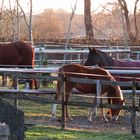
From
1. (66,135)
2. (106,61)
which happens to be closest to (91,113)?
(66,135)

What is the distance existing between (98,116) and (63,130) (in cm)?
216

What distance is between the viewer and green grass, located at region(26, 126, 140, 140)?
806cm

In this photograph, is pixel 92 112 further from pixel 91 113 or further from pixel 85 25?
pixel 85 25

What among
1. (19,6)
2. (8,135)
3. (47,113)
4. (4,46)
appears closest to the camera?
(8,135)

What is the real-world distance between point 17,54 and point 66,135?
956 centimetres

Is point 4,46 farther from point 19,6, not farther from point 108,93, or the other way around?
point 19,6

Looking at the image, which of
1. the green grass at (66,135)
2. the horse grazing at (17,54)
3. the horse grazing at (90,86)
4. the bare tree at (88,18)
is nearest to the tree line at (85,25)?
the bare tree at (88,18)

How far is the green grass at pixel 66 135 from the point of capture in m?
8.06

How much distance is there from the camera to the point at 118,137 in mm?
8391

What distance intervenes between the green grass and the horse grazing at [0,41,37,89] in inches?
333

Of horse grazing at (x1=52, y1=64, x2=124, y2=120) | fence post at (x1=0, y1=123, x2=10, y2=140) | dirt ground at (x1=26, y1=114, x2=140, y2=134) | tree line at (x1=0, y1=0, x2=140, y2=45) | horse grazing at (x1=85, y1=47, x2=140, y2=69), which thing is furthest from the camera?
tree line at (x1=0, y1=0, x2=140, y2=45)

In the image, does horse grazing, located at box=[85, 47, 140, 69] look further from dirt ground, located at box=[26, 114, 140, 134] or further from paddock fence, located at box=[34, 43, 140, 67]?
paddock fence, located at box=[34, 43, 140, 67]

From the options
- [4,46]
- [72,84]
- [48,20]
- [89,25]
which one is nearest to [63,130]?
Result: [72,84]

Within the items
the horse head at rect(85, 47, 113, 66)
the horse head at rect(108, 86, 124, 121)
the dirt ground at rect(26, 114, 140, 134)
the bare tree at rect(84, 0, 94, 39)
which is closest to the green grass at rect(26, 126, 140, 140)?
the dirt ground at rect(26, 114, 140, 134)
